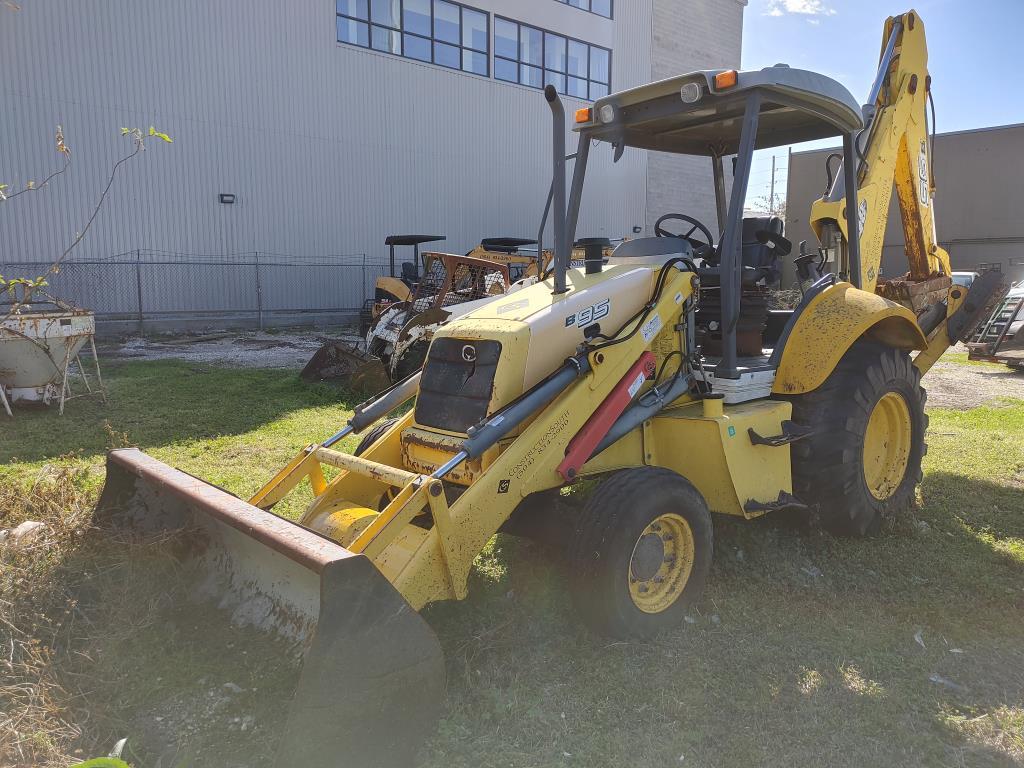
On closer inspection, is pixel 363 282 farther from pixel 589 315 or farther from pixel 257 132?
pixel 589 315

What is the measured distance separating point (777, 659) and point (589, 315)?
180 centimetres

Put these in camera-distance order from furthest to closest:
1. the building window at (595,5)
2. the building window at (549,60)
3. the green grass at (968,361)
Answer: the building window at (595,5), the building window at (549,60), the green grass at (968,361)

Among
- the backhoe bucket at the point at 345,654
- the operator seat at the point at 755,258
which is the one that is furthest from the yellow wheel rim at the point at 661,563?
the operator seat at the point at 755,258

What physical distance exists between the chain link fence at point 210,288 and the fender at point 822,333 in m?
17.8

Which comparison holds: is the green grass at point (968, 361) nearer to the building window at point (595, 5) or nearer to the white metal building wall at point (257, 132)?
the white metal building wall at point (257, 132)

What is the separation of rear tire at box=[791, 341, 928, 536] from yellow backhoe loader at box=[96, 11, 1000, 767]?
1 cm

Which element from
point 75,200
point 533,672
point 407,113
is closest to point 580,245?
point 533,672

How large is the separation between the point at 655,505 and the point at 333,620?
1.52m

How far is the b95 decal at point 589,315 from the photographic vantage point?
147 inches

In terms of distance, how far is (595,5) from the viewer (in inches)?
1038

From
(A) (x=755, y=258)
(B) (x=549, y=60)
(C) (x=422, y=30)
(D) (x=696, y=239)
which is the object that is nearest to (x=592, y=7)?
(B) (x=549, y=60)

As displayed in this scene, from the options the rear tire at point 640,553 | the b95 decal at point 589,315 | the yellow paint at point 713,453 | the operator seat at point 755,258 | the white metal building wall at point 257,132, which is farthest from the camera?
the white metal building wall at point 257,132

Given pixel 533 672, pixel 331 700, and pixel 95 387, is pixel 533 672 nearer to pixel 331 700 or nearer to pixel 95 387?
pixel 331 700

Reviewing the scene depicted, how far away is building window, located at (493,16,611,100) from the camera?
2434 cm
